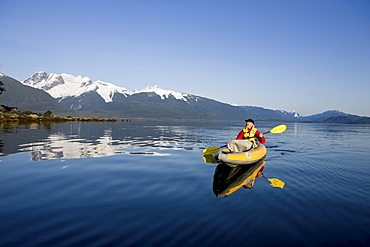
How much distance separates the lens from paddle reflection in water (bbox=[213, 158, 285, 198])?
32.7 feet

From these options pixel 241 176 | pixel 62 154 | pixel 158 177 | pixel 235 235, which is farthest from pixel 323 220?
pixel 62 154

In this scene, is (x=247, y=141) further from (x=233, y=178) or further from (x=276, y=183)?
(x=276, y=183)

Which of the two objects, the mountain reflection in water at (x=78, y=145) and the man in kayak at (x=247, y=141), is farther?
the mountain reflection in water at (x=78, y=145)

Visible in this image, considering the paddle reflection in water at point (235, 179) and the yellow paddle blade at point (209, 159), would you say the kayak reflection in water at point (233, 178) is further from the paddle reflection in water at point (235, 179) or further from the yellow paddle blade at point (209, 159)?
the yellow paddle blade at point (209, 159)

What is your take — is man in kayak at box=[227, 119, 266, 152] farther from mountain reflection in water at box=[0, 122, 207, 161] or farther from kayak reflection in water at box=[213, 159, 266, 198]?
mountain reflection in water at box=[0, 122, 207, 161]

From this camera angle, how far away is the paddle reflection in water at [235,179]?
32.7ft

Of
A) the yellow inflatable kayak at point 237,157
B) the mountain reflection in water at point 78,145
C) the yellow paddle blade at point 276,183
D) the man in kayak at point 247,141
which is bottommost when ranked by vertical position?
the yellow paddle blade at point 276,183

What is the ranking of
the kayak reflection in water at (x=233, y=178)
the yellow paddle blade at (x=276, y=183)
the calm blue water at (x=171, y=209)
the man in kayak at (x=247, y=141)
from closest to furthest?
the calm blue water at (x=171, y=209)
the kayak reflection in water at (x=233, y=178)
the yellow paddle blade at (x=276, y=183)
the man in kayak at (x=247, y=141)

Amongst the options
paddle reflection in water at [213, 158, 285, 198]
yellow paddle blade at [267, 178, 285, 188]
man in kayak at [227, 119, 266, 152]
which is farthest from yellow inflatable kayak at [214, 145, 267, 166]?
yellow paddle blade at [267, 178, 285, 188]

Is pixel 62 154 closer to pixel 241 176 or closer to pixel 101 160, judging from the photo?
pixel 101 160

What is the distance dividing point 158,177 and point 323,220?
7062 millimetres

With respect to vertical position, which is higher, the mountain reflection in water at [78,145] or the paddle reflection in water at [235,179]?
the mountain reflection in water at [78,145]

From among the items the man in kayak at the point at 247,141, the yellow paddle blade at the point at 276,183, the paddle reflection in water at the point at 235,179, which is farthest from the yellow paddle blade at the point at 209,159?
the yellow paddle blade at the point at 276,183

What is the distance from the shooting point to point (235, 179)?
11.7 meters
